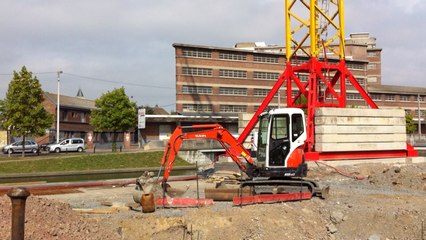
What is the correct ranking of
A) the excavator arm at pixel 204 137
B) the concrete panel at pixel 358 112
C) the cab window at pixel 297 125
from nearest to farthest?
1. the excavator arm at pixel 204 137
2. the cab window at pixel 297 125
3. the concrete panel at pixel 358 112

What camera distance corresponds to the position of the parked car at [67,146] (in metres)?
48.9

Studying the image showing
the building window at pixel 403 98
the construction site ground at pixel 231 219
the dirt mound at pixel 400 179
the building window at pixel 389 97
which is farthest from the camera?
the building window at pixel 403 98

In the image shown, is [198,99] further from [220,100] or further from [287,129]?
[287,129]

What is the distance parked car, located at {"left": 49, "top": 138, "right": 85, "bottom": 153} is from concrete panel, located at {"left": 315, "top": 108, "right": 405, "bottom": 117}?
110 ft

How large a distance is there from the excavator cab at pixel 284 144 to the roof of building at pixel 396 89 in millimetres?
75839

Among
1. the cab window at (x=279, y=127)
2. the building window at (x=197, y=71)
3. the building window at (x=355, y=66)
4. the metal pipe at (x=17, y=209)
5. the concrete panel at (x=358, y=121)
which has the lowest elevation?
the metal pipe at (x=17, y=209)

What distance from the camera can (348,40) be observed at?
95.3m

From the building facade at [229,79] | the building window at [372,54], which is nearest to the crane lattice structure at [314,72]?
the building facade at [229,79]

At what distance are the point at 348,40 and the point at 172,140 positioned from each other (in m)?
89.5

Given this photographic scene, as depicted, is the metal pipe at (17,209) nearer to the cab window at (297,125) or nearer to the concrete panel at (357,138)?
the cab window at (297,125)

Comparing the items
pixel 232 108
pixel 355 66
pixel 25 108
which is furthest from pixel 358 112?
pixel 355 66

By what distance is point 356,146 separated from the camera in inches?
1037

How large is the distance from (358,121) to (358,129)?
51 centimetres

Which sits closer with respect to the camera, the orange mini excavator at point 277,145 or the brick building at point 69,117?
the orange mini excavator at point 277,145
